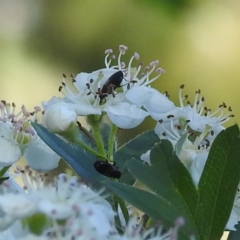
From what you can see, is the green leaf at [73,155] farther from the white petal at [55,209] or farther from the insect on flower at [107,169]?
the white petal at [55,209]

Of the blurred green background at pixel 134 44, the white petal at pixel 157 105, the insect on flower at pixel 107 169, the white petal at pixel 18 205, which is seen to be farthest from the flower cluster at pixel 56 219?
the blurred green background at pixel 134 44

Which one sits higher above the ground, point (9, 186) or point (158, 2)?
point (158, 2)

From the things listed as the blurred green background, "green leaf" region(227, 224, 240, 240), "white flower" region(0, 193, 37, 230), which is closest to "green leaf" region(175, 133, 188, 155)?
"green leaf" region(227, 224, 240, 240)

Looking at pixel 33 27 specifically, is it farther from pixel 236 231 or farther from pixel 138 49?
pixel 236 231

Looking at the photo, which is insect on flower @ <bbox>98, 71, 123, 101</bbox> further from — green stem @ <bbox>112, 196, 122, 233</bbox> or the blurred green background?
the blurred green background

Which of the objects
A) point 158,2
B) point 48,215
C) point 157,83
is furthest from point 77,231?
point 158,2
